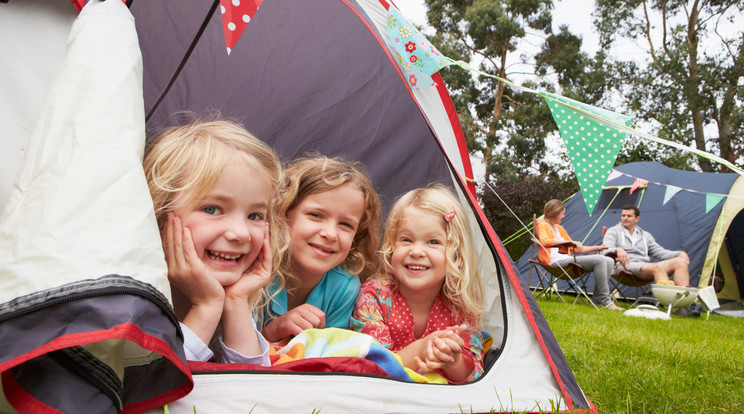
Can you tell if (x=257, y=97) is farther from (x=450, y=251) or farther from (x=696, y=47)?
(x=696, y=47)

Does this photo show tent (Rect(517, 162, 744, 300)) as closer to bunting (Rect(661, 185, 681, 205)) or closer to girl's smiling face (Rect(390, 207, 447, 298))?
bunting (Rect(661, 185, 681, 205))

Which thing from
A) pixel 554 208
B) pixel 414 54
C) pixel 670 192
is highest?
pixel 670 192

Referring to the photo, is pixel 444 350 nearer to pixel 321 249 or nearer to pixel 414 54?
pixel 321 249

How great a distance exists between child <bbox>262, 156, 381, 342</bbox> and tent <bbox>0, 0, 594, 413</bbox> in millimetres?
358

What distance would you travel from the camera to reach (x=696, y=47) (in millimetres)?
12883

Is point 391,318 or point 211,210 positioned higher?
point 211,210

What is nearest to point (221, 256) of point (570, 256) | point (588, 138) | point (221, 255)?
point (221, 255)

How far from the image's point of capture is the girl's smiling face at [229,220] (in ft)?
3.90

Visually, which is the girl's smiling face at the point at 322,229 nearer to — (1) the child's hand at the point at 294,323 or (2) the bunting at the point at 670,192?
(1) the child's hand at the point at 294,323

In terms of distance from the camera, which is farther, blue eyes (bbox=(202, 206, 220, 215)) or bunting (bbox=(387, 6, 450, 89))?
bunting (bbox=(387, 6, 450, 89))

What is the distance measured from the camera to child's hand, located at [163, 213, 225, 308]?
1114 millimetres

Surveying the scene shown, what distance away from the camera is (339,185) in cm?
172

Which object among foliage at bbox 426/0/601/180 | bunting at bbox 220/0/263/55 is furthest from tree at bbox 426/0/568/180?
bunting at bbox 220/0/263/55

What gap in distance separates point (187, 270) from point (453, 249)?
0.90 meters
